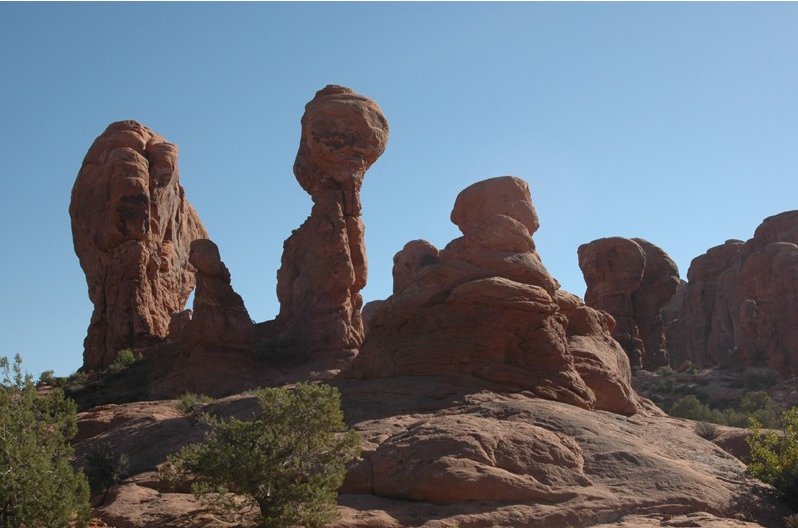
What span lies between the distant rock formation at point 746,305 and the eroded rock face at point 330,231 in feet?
92.6

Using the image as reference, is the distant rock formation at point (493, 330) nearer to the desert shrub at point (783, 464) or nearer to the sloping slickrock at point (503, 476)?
the sloping slickrock at point (503, 476)

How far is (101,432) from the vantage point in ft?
75.2

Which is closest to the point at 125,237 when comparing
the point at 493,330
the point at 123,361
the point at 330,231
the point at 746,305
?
the point at 123,361

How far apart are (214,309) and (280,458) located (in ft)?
54.2

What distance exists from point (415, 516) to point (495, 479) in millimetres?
1590

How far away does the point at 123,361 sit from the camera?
33000mm

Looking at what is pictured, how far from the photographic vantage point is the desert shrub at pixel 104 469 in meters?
17.7

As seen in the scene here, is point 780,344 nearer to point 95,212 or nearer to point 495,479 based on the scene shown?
point 95,212

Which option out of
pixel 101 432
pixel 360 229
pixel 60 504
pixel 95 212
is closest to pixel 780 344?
pixel 360 229

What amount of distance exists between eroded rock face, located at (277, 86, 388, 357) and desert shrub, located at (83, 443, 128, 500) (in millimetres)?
13932

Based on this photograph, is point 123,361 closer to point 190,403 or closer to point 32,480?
point 190,403

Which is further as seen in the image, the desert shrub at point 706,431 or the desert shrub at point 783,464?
the desert shrub at point 706,431

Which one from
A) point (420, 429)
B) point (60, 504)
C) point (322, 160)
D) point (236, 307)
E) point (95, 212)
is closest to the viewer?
point (60, 504)

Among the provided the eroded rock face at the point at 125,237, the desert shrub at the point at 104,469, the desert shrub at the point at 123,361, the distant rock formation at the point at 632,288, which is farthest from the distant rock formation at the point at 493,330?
the distant rock formation at the point at 632,288
